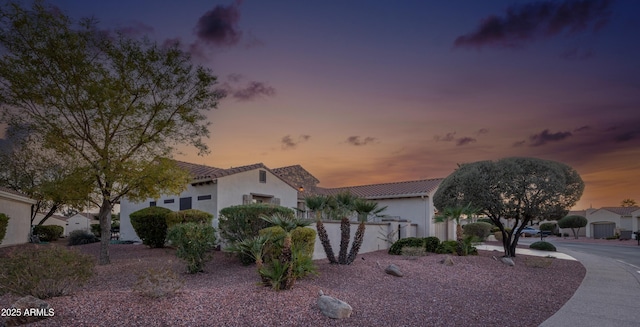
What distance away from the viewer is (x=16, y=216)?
23203 millimetres

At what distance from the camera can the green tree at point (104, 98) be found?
12.9m

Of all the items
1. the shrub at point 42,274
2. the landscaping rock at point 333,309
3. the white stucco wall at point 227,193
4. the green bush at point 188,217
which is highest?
the white stucco wall at point 227,193

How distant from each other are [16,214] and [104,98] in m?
14.8

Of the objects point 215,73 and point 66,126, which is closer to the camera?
point 66,126

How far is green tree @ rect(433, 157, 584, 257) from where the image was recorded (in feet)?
53.9

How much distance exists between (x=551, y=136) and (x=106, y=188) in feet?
57.1

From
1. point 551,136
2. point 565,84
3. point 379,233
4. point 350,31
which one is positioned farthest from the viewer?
point 379,233

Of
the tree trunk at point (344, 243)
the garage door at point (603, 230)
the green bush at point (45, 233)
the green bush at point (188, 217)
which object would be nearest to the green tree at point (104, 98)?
the green bush at point (188, 217)

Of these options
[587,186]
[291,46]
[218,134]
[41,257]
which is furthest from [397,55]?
[41,257]

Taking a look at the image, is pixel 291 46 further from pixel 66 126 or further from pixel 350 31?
pixel 66 126

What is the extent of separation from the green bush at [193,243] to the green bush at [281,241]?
5.01ft

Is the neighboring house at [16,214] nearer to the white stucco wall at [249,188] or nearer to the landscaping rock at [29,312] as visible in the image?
the white stucco wall at [249,188]

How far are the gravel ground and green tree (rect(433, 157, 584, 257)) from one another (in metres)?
2.93

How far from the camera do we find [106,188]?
13.8 m
